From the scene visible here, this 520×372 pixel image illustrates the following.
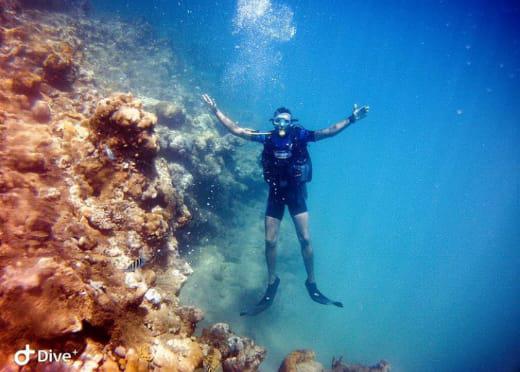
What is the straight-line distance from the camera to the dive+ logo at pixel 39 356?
1954 millimetres

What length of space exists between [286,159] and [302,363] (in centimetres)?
505

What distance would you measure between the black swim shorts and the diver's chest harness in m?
0.28

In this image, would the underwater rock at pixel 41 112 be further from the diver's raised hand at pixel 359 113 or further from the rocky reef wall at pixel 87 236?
the diver's raised hand at pixel 359 113

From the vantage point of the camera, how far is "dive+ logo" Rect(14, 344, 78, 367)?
1.95 metres

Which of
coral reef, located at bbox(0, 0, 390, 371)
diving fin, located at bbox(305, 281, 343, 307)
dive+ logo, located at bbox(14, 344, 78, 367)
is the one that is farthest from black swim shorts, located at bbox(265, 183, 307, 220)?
dive+ logo, located at bbox(14, 344, 78, 367)

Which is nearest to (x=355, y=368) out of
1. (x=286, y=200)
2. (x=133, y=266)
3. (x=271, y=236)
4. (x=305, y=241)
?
(x=305, y=241)

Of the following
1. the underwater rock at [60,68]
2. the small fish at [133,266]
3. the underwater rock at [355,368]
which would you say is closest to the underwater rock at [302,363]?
the underwater rock at [355,368]

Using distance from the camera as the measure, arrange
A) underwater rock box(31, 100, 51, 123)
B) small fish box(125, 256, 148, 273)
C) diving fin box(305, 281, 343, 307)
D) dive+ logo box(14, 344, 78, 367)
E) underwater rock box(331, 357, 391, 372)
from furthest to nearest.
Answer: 1. underwater rock box(331, 357, 391, 372)
2. diving fin box(305, 281, 343, 307)
3. underwater rock box(31, 100, 51, 123)
4. small fish box(125, 256, 148, 273)
5. dive+ logo box(14, 344, 78, 367)

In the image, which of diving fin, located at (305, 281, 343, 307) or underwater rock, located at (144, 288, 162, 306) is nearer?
underwater rock, located at (144, 288, 162, 306)

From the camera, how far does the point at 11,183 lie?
312cm

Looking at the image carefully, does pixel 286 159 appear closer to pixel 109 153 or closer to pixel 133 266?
pixel 109 153

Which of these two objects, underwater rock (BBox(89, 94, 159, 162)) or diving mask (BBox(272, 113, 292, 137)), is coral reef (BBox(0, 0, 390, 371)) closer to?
underwater rock (BBox(89, 94, 159, 162))

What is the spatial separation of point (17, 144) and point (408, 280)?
70.3m

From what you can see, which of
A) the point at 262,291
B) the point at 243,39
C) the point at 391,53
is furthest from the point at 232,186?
the point at 243,39
